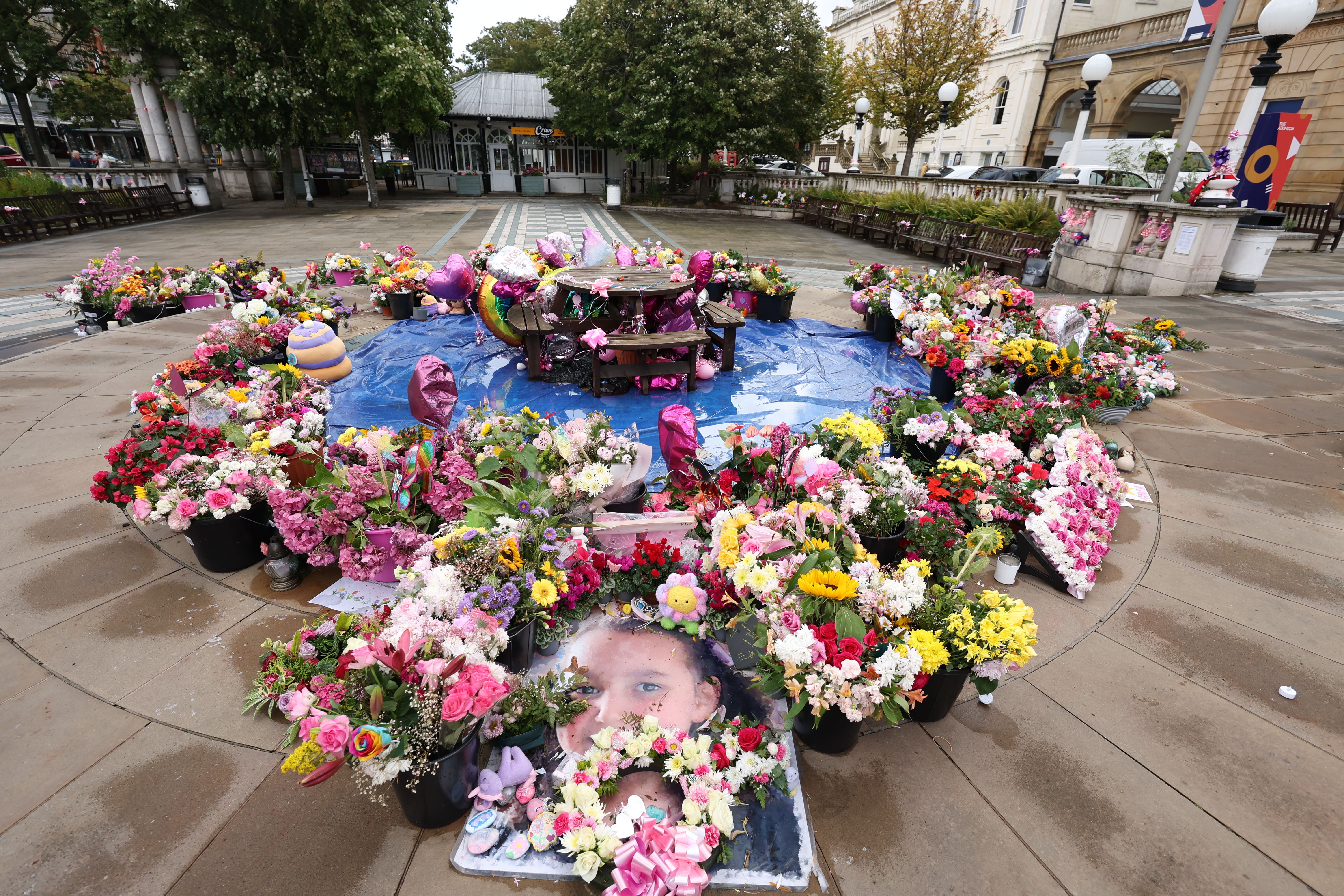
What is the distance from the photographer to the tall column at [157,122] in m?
20.6

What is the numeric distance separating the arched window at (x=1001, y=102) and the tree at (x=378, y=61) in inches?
1006

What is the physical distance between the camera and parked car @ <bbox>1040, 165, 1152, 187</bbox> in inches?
550

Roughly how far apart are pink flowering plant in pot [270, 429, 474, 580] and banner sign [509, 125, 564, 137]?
31.3 m

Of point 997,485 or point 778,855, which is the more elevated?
point 997,485

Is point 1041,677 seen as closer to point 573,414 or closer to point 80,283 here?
point 573,414

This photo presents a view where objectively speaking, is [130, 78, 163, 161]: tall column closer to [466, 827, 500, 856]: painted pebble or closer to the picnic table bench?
the picnic table bench

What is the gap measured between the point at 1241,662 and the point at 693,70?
22.9m

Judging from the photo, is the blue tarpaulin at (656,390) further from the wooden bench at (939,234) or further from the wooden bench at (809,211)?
the wooden bench at (809,211)

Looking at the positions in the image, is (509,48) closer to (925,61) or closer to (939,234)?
(925,61)

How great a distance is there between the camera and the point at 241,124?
20016 mm

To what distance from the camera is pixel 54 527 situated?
388 centimetres

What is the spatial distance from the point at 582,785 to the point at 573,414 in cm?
393

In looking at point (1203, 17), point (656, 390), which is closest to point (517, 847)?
point (656, 390)

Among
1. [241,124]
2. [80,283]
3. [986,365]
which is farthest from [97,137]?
[986,365]
